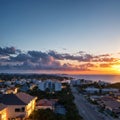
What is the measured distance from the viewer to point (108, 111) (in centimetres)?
6166

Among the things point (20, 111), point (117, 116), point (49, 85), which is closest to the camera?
point (20, 111)

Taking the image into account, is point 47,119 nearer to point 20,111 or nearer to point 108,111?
point 20,111

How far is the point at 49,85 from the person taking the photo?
422 feet

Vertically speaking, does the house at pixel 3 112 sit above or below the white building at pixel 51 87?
below

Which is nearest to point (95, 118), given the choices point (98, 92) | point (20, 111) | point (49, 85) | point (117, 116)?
point (117, 116)

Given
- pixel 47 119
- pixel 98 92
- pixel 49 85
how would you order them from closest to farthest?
pixel 47 119 < pixel 98 92 < pixel 49 85

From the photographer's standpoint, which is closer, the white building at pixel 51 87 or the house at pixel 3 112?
the house at pixel 3 112

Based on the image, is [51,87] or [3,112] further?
[51,87]

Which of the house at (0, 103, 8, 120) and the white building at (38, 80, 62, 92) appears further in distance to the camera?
the white building at (38, 80, 62, 92)

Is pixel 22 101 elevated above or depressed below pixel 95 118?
above

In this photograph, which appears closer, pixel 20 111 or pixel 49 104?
pixel 20 111

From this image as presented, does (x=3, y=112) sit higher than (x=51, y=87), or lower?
lower

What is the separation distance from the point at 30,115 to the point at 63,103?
62.8 feet

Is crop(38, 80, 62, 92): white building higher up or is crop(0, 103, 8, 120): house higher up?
crop(38, 80, 62, 92): white building
